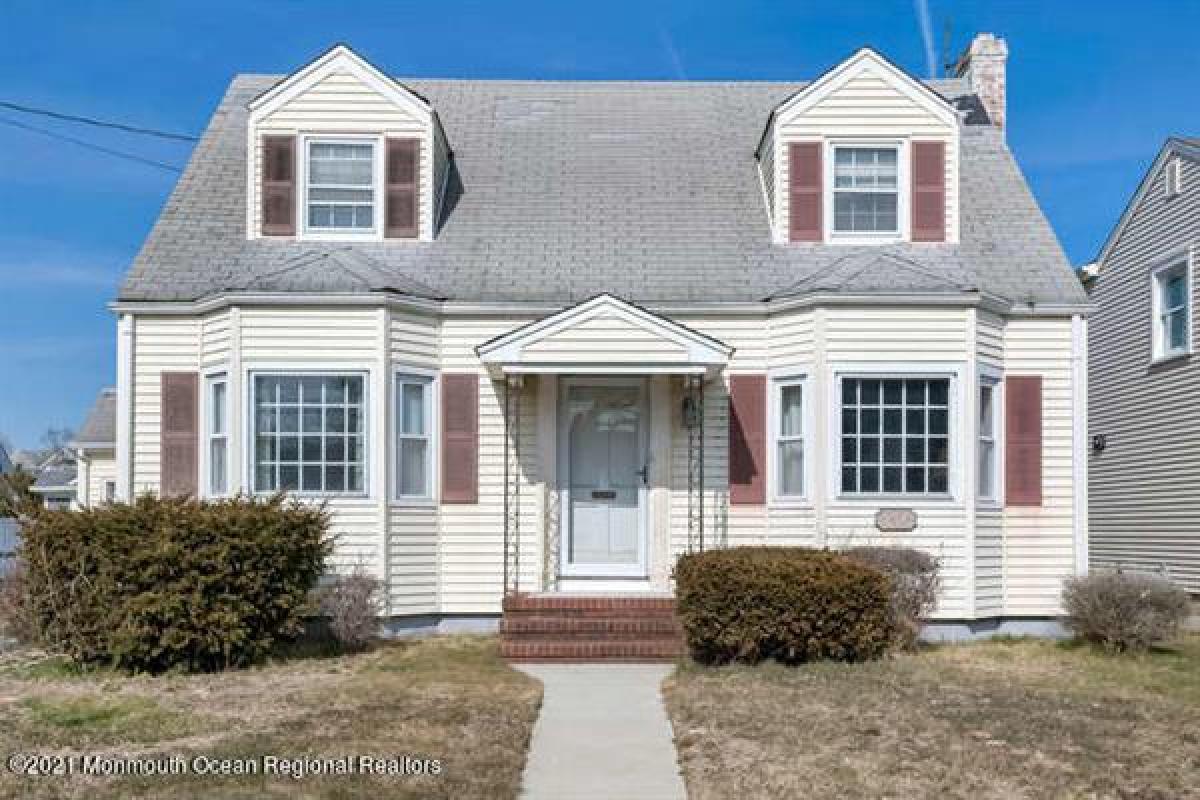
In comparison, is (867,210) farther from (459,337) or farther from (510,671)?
(510,671)

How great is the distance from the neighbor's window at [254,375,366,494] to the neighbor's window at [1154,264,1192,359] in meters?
12.1

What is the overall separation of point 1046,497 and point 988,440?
0.93 m

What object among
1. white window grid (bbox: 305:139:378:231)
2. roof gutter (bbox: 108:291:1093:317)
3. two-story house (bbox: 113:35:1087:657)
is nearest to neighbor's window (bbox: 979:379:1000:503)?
two-story house (bbox: 113:35:1087:657)

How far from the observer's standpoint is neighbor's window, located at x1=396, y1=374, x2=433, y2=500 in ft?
43.1

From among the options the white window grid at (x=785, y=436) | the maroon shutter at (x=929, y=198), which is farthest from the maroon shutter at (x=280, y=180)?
the maroon shutter at (x=929, y=198)

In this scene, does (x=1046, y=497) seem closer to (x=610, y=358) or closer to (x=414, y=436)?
(x=610, y=358)

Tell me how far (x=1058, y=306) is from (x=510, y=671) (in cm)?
736

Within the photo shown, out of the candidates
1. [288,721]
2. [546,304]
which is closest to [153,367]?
[546,304]

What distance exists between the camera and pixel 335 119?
1412cm

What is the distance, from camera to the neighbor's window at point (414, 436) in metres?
13.1

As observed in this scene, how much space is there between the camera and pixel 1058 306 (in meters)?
13.5

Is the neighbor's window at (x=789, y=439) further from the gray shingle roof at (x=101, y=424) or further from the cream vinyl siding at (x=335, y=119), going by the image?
the gray shingle roof at (x=101, y=424)

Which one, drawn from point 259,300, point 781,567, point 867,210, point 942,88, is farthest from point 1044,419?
point 259,300

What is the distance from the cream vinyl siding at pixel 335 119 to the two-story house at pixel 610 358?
1.3 inches
